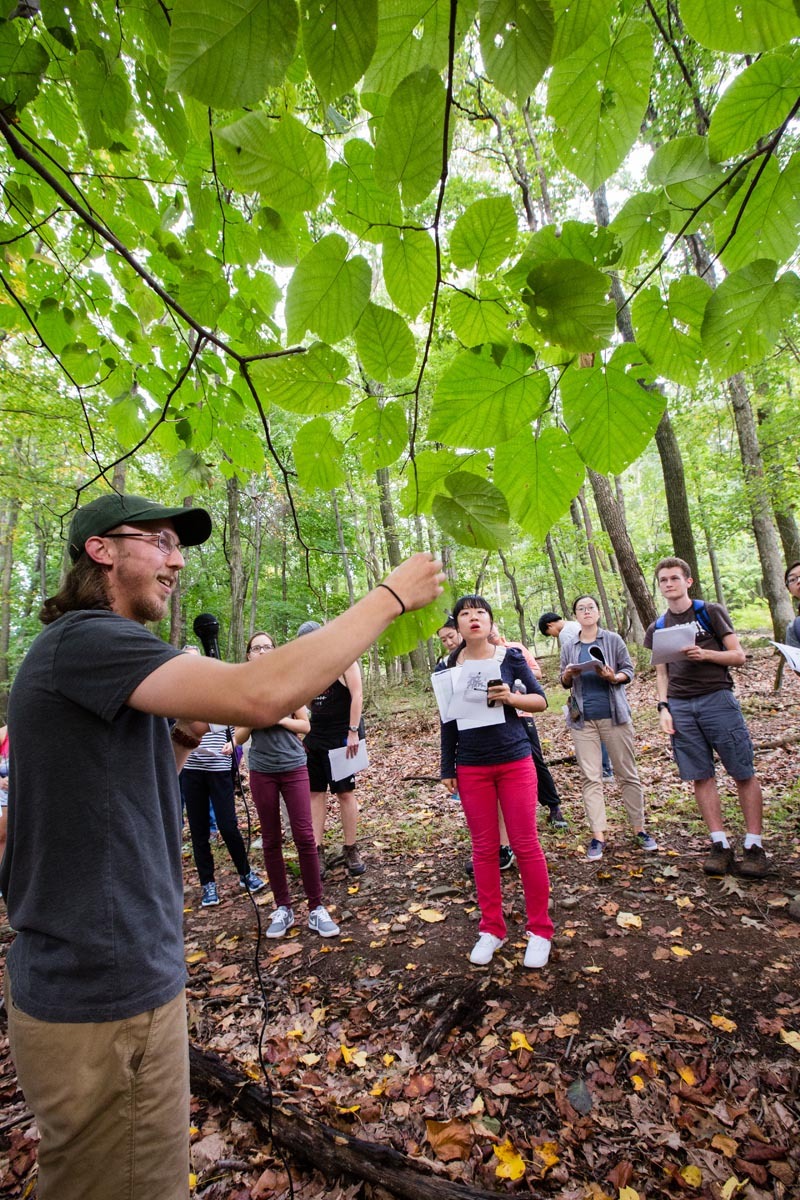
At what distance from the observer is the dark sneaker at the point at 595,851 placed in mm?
4297

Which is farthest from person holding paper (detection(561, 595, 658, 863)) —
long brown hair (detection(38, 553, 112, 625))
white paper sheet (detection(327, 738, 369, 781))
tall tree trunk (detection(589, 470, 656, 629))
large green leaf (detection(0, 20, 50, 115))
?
tall tree trunk (detection(589, 470, 656, 629))

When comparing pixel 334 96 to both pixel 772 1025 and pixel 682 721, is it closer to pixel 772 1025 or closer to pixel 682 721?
pixel 772 1025

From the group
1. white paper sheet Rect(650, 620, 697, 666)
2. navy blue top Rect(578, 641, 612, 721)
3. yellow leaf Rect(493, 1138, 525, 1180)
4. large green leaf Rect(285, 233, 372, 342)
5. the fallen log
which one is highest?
large green leaf Rect(285, 233, 372, 342)

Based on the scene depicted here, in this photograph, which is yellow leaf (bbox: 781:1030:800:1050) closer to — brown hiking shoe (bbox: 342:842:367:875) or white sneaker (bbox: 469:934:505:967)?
white sneaker (bbox: 469:934:505:967)

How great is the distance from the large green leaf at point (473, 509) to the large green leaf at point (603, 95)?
56 centimetres

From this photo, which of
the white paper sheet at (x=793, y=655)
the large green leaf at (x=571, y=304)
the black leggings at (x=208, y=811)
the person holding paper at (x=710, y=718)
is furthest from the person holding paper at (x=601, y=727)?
the large green leaf at (x=571, y=304)

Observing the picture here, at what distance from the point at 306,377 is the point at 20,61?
128 cm

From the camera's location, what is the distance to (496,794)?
324 centimetres

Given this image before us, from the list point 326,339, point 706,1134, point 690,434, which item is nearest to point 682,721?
point 706,1134

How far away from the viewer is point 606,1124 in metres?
2.01

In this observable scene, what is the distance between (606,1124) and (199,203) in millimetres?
3598

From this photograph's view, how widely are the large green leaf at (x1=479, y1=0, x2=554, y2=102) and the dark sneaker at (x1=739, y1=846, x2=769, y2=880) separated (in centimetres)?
458

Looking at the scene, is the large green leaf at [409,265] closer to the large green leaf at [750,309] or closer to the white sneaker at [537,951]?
the large green leaf at [750,309]

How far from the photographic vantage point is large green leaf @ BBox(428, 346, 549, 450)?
Result: 3.37ft
